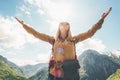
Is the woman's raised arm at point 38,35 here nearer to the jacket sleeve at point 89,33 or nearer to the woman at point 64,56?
the woman at point 64,56

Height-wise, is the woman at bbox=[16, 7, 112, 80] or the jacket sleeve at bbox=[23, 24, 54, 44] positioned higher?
the jacket sleeve at bbox=[23, 24, 54, 44]

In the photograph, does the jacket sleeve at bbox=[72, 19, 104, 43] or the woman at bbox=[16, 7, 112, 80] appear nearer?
the woman at bbox=[16, 7, 112, 80]

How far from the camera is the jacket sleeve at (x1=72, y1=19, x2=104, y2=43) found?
8470 millimetres

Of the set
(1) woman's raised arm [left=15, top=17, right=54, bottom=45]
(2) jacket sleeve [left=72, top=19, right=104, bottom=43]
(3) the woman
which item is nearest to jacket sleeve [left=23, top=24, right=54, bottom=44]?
(1) woman's raised arm [left=15, top=17, right=54, bottom=45]

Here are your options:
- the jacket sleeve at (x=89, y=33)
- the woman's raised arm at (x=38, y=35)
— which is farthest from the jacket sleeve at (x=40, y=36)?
the jacket sleeve at (x=89, y=33)

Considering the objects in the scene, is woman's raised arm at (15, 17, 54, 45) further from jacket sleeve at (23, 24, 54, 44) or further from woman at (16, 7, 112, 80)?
woman at (16, 7, 112, 80)

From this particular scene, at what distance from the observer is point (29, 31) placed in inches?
346

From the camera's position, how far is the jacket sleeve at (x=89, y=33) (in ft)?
27.8

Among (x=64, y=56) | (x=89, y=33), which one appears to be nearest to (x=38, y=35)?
(x=64, y=56)

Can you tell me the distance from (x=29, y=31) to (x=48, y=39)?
762 millimetres

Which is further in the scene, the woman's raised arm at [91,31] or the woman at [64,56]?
the woman's raised arm at [91,31]

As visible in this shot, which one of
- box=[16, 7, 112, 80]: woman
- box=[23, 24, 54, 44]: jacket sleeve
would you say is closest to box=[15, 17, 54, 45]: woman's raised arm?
box=[23, 24, 54, 44]: jacket sleeve

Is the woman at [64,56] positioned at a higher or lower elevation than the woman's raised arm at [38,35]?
lower

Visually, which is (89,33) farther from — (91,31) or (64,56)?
(64,56)
